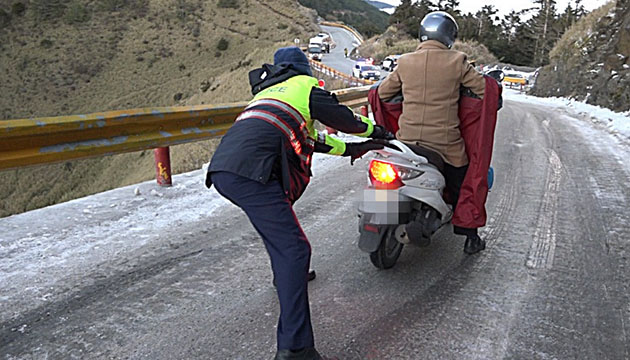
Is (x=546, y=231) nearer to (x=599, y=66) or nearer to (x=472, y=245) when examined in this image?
(x=472, y=245)

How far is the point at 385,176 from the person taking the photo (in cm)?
388

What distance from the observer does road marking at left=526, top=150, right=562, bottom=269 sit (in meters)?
4.52

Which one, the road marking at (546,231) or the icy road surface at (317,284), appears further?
the road marking at (546,231)

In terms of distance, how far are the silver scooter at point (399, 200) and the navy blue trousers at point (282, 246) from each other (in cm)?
123

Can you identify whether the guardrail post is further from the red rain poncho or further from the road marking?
the road marking

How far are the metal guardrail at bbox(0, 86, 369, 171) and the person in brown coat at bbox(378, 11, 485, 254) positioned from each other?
9.38 feet

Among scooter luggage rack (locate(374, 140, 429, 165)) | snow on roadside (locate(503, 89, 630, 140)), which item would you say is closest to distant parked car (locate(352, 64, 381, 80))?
snow on roadside (locate(503, 89, 630, 140))

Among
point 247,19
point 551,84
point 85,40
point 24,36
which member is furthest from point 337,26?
point 551,84

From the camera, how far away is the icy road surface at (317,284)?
10.4ft

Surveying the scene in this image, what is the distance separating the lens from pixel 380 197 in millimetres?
3842

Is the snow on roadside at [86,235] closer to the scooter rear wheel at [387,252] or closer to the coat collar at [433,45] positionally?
the scooter rear wheel at [387,252]

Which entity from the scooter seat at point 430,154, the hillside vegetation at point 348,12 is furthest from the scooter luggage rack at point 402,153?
the hillside vegetation at point 348,12

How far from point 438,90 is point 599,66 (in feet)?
57.4

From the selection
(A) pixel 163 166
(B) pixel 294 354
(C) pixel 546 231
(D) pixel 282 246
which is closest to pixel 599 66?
(C) pixel 546 231
